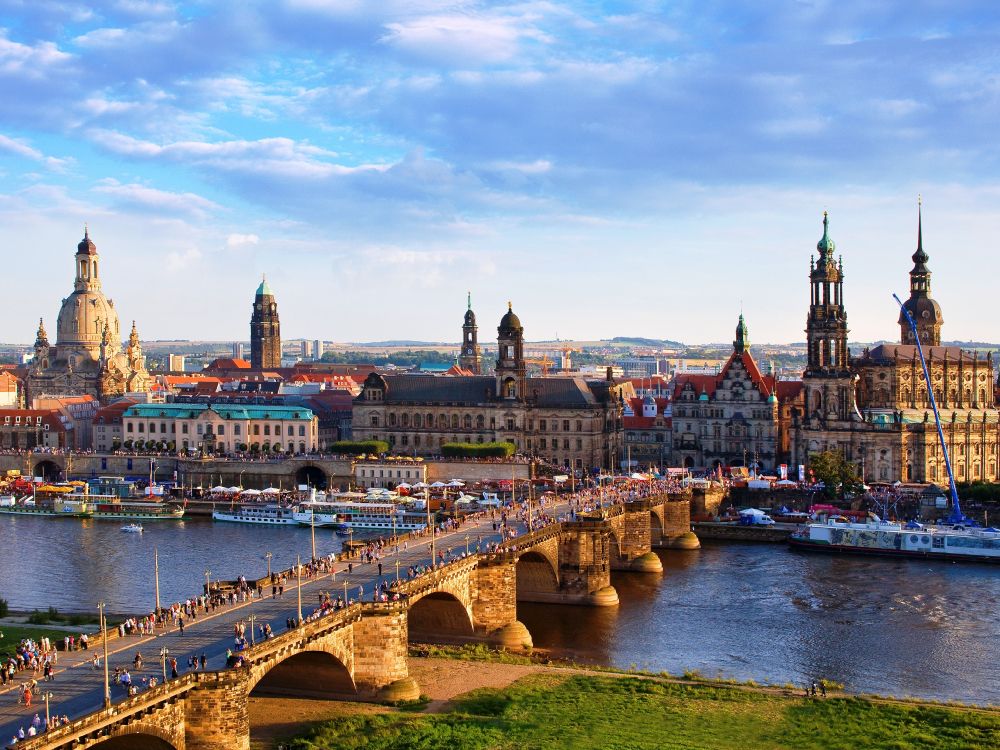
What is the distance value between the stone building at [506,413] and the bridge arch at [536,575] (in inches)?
2177

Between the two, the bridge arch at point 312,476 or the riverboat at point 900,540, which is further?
the bridge arch at point 312,476

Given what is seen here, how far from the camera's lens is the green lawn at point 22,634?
2279 inches

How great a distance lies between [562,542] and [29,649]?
3581 cm

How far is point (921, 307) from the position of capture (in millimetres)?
140875

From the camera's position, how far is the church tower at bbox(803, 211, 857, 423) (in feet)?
398

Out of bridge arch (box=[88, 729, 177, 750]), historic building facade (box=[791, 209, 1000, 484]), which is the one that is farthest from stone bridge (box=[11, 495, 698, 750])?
historic building facade (box=[791, 209, 1000, 484])

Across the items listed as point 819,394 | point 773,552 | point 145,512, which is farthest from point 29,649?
point 819,394

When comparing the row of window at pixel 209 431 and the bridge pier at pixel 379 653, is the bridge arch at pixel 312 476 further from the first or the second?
the bridge pier at pixel 379 653

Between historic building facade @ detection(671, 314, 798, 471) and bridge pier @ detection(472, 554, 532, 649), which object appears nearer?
bridge pier @ detection(472, 554, 532, 649)

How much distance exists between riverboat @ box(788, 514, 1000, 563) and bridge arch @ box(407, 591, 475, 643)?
4057 cm

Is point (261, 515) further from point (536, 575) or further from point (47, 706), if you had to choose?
point (47, 706)

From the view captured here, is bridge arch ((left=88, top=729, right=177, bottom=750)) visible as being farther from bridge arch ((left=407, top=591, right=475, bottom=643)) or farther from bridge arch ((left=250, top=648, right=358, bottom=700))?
bridge arch ((left=407, top=591, right=475, bottom=643))

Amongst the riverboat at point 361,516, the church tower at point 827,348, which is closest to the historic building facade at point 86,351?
the riverboat at point 361,516

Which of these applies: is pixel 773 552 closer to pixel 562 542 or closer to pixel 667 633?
pixel 562 542
